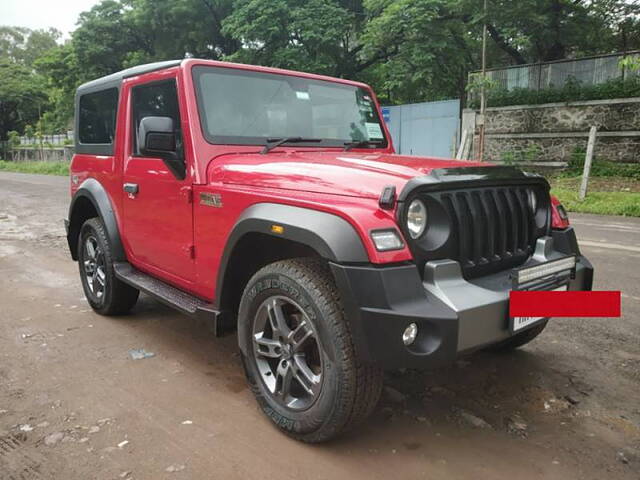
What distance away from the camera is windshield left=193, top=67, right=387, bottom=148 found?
3.31 meters

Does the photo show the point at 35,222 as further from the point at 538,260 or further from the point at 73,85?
the point at 73,85

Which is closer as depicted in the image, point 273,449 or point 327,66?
point 273,449

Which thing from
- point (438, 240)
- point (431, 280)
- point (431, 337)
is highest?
point (438, 240)

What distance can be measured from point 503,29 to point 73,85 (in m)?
25.8

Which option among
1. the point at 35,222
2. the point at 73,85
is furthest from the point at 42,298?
the point at 73,85

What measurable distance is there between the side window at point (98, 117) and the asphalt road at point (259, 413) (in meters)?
1.51

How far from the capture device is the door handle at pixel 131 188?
3.80 meters

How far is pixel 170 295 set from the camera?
3457mm

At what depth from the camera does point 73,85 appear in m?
32.4

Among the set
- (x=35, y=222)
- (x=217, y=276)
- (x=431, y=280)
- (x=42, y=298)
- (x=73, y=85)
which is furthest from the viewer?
(x=73, y=85)

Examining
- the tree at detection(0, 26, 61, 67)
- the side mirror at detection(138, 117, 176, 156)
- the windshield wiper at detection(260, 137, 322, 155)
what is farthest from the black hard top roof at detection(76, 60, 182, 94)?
the tree at detection(0, 26, 61, 67)

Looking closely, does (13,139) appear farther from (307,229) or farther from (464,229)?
(464,229)

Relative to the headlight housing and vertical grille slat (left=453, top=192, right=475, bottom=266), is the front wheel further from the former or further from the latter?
vertical grille slat (left=453, top=192, right=475, bottom=266)

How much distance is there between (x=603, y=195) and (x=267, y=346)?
1193 centimetres
